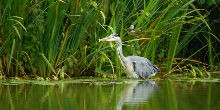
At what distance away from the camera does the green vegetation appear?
927 cm

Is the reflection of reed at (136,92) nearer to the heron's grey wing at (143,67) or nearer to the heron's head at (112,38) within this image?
the heron's grey wing at (143,67)

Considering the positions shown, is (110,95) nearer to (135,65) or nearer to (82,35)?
(82,35)

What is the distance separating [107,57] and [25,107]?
3.30 meters

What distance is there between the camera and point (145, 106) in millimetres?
6516

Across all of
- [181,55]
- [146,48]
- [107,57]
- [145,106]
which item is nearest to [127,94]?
[145,106]

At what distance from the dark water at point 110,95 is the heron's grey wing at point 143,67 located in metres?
0.22

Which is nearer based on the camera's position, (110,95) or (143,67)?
(110,95)

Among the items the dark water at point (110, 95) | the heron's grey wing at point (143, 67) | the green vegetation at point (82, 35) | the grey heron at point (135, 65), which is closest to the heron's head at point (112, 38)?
the grey heron at point (135, 65)

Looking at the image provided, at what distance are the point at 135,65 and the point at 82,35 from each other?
0.96 meters

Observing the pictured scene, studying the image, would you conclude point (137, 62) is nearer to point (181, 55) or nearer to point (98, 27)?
point (98, 27)

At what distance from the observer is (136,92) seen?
8.05 m

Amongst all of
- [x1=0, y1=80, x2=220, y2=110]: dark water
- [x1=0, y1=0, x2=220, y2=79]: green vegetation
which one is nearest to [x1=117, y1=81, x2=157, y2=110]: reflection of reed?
[x1=0, y1=80, x2=220, y2=110]: dark water

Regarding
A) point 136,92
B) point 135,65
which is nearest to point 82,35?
point 135,65

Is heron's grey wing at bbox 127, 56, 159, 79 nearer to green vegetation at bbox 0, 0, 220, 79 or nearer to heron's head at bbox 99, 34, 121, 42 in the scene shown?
green vegetation at bbox 0, 0, 220, 79
